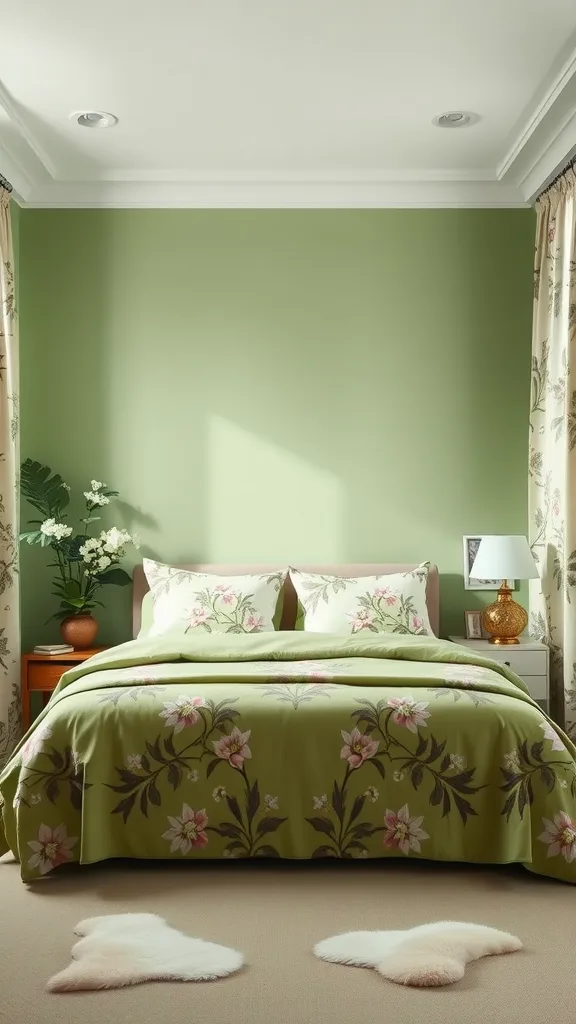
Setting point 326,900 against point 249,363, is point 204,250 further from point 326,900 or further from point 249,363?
point 326,900

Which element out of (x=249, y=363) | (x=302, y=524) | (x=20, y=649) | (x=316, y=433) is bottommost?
(x=20, y=649)

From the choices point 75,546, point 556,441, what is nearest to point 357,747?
point 556,441

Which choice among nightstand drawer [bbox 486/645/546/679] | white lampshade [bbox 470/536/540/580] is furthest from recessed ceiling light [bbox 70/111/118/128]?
nightstand drawer [bbox 486/645/546/679]

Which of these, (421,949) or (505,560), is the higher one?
(505,560)

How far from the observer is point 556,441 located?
180 inches

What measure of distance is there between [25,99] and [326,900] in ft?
11.2

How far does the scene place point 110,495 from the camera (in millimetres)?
5023

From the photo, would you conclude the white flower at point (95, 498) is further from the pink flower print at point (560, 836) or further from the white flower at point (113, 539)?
the pink flower print at point (560, 836)

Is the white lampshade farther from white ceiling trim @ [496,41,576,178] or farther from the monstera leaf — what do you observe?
the monstera leaf

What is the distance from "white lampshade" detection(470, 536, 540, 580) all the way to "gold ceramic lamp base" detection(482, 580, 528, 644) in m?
0.23

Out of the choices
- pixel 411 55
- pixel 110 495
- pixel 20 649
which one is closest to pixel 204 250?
pixel 110 495

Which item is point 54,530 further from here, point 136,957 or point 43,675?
point 136,957

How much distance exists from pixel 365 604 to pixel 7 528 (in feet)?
5.68

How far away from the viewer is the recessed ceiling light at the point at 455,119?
14.0ft
